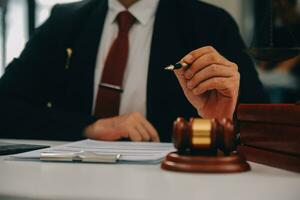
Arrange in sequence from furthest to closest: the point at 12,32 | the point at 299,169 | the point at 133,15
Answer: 1. the point at 12,32
2. the point at 133,15
3. the point at 299,169

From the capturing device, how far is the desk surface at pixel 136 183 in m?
0.47

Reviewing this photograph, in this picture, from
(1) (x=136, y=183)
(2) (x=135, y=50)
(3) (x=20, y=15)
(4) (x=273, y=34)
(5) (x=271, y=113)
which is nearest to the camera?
(1) (x=136, y=183)

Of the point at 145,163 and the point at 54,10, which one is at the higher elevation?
the point at 54,10

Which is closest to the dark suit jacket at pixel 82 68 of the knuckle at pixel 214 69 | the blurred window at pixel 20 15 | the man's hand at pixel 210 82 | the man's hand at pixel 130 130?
the man's hand at pixel 130 130

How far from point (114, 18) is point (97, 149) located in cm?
72

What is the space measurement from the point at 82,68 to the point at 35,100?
0.62 feet

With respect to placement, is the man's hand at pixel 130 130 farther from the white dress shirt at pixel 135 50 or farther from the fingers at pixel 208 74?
the fingers at pixel 208 74

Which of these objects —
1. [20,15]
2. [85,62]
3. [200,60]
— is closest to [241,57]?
[85,62]

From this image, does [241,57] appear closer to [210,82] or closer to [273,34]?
[210,82]

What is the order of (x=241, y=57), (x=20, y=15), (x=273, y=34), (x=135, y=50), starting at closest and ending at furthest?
(x=241, y=57)
(x=135, y=50)
(x=273, y=34)
(x=20, y=15)

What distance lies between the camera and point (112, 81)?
1.34 metres

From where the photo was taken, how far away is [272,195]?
0.47 meters

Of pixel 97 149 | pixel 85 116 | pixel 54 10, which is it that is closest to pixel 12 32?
pixel 54 10

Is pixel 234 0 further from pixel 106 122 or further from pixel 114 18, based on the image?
pixel 106 122
